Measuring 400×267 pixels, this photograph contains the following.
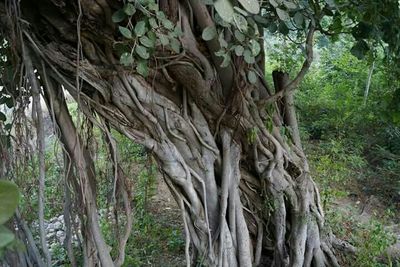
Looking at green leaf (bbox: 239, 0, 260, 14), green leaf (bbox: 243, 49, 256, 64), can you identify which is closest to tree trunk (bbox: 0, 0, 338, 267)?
green leaf (bbox: 243, 49, 256, 64)

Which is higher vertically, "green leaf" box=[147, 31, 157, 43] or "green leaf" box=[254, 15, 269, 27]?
"green leaf" box=[254, 15, 269, 27]

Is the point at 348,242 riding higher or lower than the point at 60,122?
lower

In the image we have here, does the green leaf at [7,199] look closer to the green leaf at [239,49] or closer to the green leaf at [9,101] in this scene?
the green leaf at [239,49]

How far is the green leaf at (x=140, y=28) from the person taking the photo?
3.99ft

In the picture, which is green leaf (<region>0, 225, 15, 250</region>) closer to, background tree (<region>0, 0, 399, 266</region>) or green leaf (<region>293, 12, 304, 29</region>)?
background tree (<region>0, 0, 399, 266</region>)

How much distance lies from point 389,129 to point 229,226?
218 centimetres

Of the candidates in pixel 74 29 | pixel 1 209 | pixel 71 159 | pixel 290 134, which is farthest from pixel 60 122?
pixel 1 209

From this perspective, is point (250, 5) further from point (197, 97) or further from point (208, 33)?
point (197, 97)

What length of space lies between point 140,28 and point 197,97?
0.37 meters

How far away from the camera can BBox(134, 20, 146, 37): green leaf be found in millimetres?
1217

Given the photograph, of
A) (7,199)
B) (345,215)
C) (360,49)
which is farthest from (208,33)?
(345,215)

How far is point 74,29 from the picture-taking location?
1357mm

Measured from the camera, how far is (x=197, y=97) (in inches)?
59.9

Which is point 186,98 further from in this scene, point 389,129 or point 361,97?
point 361,97
